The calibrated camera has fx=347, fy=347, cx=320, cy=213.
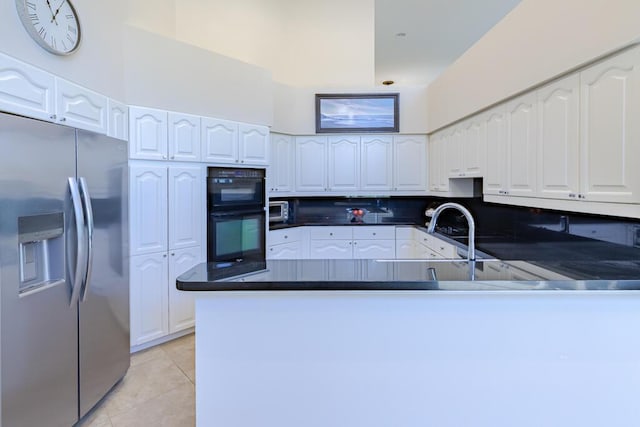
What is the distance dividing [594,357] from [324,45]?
4811 mm

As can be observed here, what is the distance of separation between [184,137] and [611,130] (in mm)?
3052

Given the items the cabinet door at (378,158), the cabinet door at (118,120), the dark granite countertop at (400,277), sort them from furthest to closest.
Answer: the cabinet door at (378,158) → the cabinet door at (118,120) → the dark granite countertop at (400,277)

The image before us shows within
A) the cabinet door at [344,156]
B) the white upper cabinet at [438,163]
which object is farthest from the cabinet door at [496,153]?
the cabinet door at [344,156]

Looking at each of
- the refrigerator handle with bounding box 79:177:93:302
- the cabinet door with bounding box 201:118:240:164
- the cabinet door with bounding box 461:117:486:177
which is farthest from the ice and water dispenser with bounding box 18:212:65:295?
the cabinet door with bounding box 461:117:486:177

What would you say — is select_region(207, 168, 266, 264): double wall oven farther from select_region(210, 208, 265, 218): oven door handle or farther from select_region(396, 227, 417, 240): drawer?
select_region(396, 227, 417, 240): drawer

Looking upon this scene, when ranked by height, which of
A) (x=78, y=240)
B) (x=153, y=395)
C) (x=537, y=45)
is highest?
(x=537, y=45)

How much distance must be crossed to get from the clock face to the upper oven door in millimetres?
1447

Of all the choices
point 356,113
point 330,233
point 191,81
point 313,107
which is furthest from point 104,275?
point 356,113

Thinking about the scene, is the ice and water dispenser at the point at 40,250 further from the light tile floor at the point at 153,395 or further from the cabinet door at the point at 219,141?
the cabinet door at the point at 219,141

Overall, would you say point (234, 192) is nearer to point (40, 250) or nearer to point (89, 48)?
point (89, 48)

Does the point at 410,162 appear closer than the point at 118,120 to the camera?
No

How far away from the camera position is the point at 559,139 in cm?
213

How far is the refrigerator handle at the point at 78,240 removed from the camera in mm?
1863

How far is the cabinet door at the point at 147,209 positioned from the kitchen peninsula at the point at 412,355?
6.23ft
